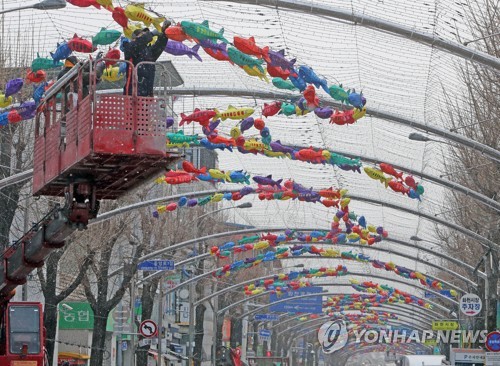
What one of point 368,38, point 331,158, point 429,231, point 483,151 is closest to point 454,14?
point 368,38

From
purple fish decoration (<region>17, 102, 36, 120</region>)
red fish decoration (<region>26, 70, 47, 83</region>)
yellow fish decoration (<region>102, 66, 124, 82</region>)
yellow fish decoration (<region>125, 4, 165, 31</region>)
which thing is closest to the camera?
yellow fish decoration (<region>102, 66, 124, 82</region>)

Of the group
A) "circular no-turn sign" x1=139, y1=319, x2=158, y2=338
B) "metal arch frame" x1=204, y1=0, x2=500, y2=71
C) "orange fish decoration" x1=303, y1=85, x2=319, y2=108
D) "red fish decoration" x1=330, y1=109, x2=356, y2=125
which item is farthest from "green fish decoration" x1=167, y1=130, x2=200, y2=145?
"circular no-turn sign" x1=139, y1=319, x2=158, y2=338

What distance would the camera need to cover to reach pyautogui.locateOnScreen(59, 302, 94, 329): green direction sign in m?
57.2

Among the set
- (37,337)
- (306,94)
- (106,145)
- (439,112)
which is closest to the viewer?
(106,145)

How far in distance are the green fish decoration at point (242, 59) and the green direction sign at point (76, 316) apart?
33.4 metres

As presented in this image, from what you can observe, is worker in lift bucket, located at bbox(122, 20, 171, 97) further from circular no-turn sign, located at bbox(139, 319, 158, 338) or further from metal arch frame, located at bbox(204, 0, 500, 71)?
circular no-turn sign, located at bbox(139, 319, 158, 338)

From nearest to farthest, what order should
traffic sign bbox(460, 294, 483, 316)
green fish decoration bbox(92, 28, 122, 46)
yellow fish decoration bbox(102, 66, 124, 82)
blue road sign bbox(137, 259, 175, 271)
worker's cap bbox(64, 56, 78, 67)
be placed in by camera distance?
yellow fish decoration bbox(102, 66, 124, 82) → green fish decoration bbox(92, 28, 122, 46) → worker's cap bbox(64, 56, 78, 67) → blue road sign bbox(137, 259, 175, 271) → traffic sign bbox(460, 294, 483, 316)

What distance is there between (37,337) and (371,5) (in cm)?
1100

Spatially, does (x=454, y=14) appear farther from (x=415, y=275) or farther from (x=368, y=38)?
(x=415, y=275)

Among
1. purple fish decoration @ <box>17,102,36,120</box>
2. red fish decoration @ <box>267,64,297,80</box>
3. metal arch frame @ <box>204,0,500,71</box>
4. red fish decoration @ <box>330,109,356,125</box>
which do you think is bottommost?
purple fish decoration @ <box>17,102,36,120</box>

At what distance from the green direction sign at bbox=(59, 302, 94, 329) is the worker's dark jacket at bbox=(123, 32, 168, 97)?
3632 centimetres

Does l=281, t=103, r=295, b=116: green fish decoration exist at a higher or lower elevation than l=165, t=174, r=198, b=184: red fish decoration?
higher

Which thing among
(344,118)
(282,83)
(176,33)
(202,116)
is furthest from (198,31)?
(344,118)

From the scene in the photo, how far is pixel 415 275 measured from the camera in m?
62.7
